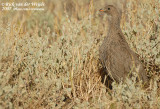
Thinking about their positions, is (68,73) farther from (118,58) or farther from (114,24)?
(114,24)

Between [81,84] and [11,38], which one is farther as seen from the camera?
[81,84]

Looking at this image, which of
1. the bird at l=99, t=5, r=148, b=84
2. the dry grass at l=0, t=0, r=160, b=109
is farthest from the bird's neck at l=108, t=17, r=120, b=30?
the dry grass at l=0, t=0, r=160, b=109

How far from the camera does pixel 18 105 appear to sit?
11.4 ft

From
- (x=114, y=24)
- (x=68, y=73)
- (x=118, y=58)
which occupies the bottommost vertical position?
(x=68, y=73)

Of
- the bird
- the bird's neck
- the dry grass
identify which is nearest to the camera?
the dry grass

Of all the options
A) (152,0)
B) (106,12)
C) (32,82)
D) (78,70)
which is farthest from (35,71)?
(152,0)

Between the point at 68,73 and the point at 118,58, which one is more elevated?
the point at 118,58

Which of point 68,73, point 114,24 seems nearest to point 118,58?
point 114,24

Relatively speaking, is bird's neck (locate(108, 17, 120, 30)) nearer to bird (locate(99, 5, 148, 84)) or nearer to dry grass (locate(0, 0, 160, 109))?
bird (locate(99, 5, 148, 84))

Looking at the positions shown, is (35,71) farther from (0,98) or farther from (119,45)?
(119,45)

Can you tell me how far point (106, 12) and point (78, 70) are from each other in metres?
1.37

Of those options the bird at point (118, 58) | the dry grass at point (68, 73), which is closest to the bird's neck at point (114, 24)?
→ the bird at point (118, 58)

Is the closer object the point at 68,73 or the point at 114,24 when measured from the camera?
the point at 68,73

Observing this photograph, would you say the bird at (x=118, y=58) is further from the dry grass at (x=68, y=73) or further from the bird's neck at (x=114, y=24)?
the dry grass at (x=68, y=73)
